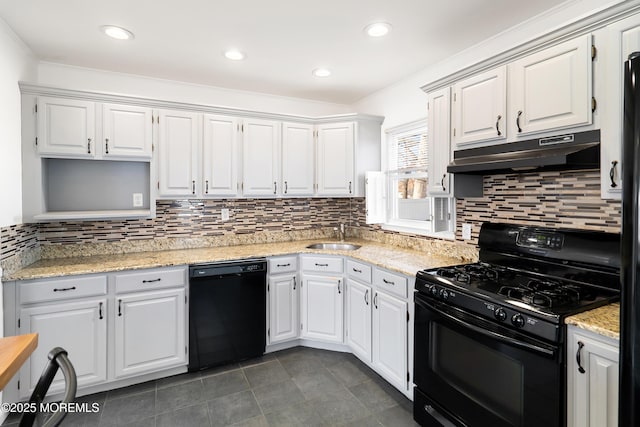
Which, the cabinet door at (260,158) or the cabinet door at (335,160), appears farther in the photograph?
the cabinet door at (335,160)

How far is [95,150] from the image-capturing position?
2.73 m

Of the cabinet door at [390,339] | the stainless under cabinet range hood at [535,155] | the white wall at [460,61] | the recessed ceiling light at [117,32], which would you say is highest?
the recessed ceiling light at [117,32]

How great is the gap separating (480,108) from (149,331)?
2852 mm

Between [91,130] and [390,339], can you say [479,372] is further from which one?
[91,130]

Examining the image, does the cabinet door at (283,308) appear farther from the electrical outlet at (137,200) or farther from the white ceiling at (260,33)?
the white ceiling at (260,33)

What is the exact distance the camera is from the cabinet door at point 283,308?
3.06 metres

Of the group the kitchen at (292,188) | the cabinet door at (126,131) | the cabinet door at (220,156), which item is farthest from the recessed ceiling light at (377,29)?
the cabinet door at (126,131)

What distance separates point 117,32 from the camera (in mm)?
2344

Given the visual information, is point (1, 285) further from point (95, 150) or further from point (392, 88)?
point (392, 88)

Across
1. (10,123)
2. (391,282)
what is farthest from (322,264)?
(10,123)

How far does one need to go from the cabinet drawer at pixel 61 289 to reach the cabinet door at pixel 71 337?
0.06 metres

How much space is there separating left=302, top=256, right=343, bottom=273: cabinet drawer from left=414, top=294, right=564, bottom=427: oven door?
1030mm

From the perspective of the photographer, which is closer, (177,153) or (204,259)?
(204,259)

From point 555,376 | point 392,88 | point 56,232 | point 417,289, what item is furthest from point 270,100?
point 555,376
